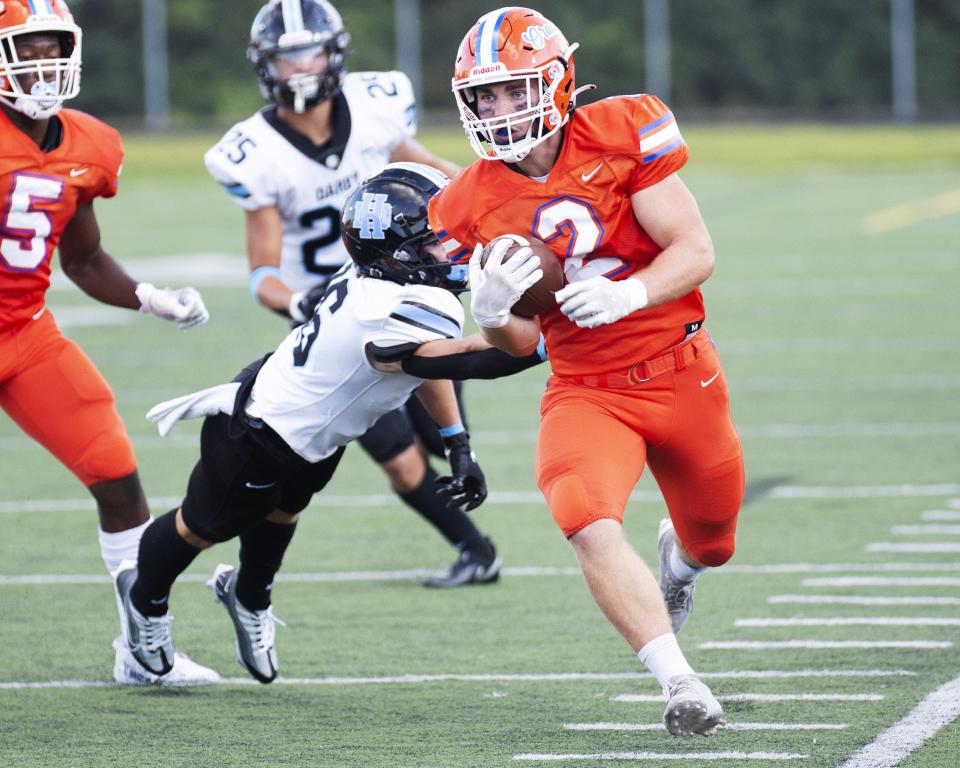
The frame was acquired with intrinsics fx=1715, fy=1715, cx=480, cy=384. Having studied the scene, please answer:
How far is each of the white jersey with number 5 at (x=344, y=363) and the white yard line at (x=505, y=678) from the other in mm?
718

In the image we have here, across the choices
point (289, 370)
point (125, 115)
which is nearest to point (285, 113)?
point (289, 370)

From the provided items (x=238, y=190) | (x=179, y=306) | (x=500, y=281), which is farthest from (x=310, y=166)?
(x=500, y=281)

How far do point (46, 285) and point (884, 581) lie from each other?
2.81m

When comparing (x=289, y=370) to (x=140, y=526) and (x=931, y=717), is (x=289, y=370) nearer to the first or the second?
(x=140, y=526)

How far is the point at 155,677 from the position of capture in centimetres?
471

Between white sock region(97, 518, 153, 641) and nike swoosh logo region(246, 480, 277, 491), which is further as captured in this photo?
white sock region(97, 518, 153, 641)

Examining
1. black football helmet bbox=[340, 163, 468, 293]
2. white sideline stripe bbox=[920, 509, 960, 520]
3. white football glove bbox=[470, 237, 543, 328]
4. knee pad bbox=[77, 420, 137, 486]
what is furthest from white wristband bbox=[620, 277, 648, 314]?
white sideline stripe bbox=[920, 509, 960, 520]

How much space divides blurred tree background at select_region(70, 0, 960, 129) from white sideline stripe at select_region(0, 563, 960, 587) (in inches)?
1180

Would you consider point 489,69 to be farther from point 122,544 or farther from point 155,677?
point 155,677

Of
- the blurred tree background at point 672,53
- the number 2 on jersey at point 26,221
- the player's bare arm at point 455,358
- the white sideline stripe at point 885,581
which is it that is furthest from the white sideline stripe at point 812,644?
the blurred tree background at point 672,53

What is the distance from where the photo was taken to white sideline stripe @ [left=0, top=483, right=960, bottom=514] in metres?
6.96

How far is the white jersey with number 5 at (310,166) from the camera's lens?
586 centimetres

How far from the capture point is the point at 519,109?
157 inches

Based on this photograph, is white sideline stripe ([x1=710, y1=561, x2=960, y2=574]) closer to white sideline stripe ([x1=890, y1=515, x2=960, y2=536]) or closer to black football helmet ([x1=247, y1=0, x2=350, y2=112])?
white sideline stripe ([x1=890, y1=515, x2=960, y2=536])
